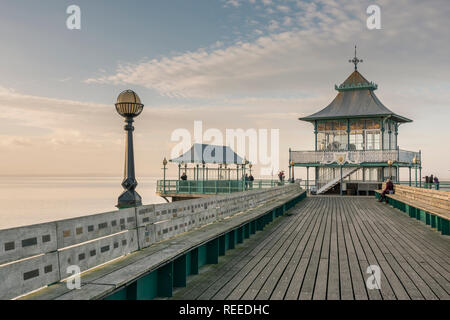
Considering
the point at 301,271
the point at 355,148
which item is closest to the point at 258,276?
the point at 301,271

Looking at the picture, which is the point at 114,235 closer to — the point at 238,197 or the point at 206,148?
the point at 238,197

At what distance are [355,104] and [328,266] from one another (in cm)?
3686

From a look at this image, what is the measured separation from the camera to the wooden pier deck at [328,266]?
629 centimetres

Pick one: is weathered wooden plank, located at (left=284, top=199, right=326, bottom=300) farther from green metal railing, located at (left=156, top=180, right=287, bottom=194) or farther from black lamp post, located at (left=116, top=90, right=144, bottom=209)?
green metal railing, located at (left=156, top=180, right=287, bottom=194)

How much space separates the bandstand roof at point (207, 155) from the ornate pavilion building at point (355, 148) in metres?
6.20

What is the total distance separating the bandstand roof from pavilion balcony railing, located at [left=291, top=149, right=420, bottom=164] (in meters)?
6.27

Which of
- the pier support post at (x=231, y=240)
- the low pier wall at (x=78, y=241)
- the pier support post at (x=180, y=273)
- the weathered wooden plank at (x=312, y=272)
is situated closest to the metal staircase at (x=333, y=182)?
the weathered wooden plank at (x=312, y=272)

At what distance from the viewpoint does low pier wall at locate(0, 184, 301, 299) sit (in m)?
3.74

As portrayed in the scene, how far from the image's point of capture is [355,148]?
40.9m

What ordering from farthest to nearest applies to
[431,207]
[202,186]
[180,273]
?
1. [202,186]
2. [431,207]
3. [180,273]

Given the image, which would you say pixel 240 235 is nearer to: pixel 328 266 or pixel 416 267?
pixel 328 266
